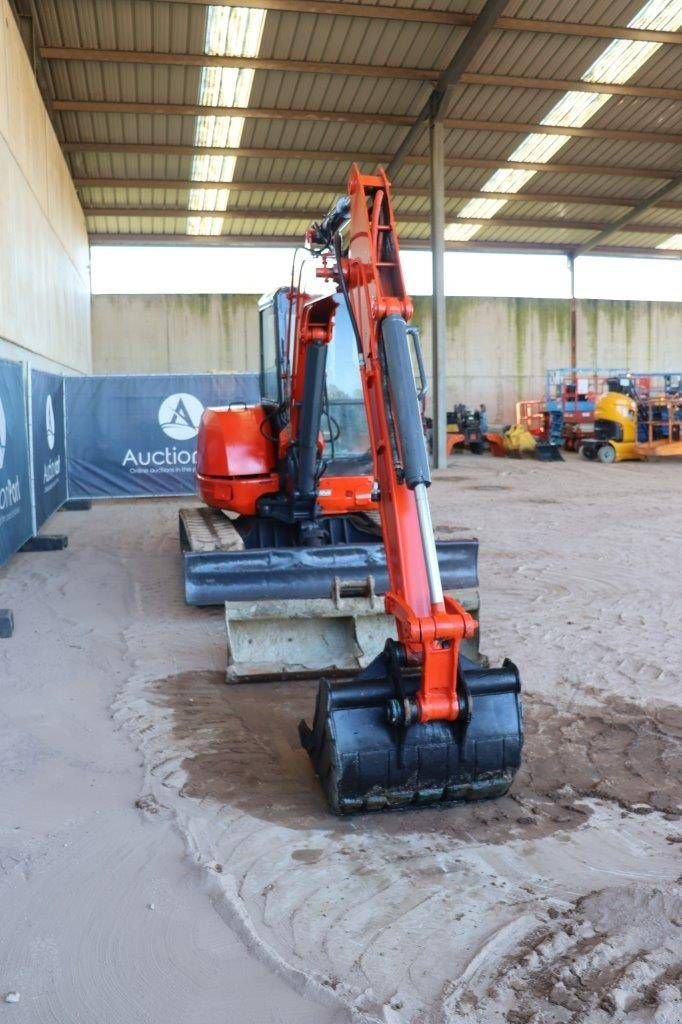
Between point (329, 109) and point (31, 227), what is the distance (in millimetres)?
8617

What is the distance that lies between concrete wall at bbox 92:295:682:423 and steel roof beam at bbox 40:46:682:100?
11.0m

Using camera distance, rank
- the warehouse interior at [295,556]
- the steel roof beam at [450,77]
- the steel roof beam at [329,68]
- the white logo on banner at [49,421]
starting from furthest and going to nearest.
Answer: the steel roof beam at [329,68], the steel roof beam at [450,77], the white logo on banner at [49,421], the warehouse interior at [295,556]

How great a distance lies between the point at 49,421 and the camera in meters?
11.7

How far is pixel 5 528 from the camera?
7.86 m

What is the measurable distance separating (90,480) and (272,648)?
32.7ft

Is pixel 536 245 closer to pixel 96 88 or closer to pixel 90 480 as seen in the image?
pixel 96 88

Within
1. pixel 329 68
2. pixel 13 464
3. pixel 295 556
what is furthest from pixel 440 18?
pixel 295 556

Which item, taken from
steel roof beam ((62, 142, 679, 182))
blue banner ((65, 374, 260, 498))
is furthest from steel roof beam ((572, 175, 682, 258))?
blue banner ((65, 374, 260, 498))

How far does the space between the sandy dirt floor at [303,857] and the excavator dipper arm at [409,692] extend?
188 millimetres

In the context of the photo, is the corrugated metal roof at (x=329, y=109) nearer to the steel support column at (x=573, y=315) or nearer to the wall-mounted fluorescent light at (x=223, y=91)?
the wall-mounted fluorescent light at (x=223, y=91)

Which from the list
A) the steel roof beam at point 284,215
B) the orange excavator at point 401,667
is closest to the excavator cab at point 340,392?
the orange excavator at point 401,667

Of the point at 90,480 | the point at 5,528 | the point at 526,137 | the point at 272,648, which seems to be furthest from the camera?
the point at 526,137

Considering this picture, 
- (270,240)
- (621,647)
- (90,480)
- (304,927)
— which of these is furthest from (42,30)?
(304,927)

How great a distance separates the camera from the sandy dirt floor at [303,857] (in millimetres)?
2617
